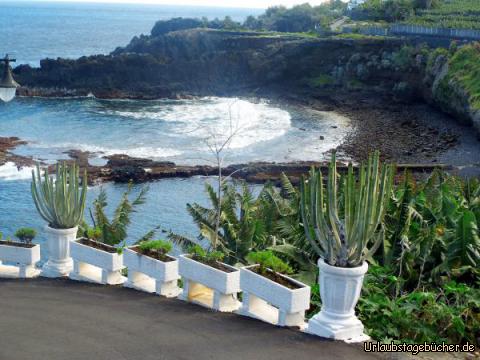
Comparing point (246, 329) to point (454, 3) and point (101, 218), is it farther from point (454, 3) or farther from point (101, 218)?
point (454, 3)

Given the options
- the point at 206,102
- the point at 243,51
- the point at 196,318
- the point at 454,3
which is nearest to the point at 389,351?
the point at 196,318

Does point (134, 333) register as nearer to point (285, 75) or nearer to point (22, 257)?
point (22, 257)

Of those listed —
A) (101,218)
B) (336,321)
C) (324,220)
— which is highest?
(324,220)


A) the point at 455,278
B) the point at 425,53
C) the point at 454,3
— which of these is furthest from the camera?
the point at 454,3

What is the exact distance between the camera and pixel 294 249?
12094mm

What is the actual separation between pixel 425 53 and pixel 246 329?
67.8 metres

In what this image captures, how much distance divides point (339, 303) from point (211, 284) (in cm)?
189

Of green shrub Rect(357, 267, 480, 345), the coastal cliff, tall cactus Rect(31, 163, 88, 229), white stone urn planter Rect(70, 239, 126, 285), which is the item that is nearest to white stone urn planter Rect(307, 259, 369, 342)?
green shrub Rect(357, 267, 480, 345)

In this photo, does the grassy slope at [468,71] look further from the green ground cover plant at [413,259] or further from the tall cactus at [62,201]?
the tall cactus at [62,201]

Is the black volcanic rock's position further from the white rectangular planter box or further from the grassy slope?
the white rectangular planter box

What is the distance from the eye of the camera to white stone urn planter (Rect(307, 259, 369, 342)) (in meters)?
8.88

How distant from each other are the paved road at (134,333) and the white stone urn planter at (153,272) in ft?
0.62

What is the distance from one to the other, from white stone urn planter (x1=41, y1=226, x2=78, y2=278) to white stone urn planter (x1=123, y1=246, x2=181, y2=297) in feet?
4.58

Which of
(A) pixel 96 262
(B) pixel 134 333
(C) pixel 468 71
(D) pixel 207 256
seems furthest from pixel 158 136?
(B) pixel 134 333
